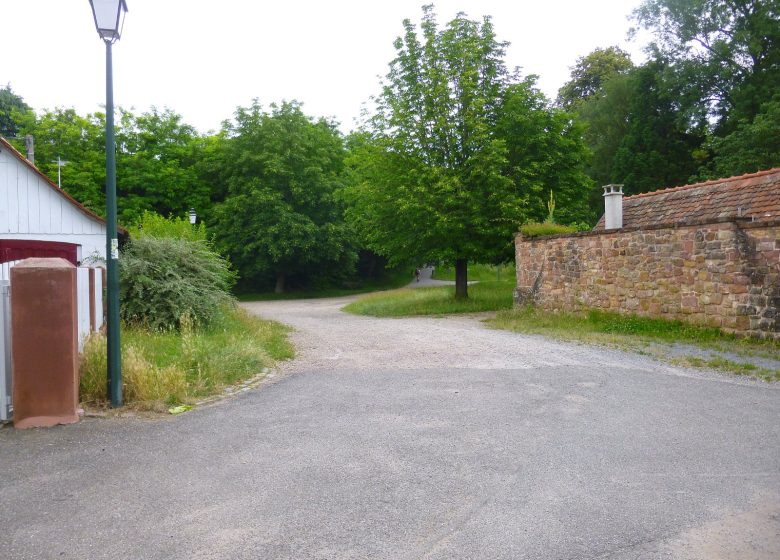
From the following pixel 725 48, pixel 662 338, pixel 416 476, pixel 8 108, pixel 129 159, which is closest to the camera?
pixel 416 476

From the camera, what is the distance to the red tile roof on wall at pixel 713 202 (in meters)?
13.2

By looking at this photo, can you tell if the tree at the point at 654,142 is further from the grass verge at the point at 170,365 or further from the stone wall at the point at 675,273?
the grass verge at the point at 170,365

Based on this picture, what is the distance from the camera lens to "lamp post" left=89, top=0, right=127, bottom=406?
21.7 ft

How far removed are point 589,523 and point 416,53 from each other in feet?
69.6

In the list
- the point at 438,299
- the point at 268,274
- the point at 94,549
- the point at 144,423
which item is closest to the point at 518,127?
the point at 438,299

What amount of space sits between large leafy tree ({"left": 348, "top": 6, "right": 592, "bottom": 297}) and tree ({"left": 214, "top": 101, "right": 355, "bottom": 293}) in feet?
45.7

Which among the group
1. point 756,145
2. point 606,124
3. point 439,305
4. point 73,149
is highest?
point 606,124

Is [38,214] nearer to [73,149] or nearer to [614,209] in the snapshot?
[614,209]

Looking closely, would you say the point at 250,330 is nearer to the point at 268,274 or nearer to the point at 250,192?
the point at 250,192

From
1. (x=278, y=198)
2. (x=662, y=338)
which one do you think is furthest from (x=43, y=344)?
(x=278, y=198)

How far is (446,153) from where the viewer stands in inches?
870

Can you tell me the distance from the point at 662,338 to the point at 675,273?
168cm

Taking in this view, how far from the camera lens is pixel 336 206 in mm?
39219

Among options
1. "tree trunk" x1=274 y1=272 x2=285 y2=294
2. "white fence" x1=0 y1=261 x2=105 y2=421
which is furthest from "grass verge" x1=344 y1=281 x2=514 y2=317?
"tree trunk" x1=274 y1=272 x2=285 y2=294
